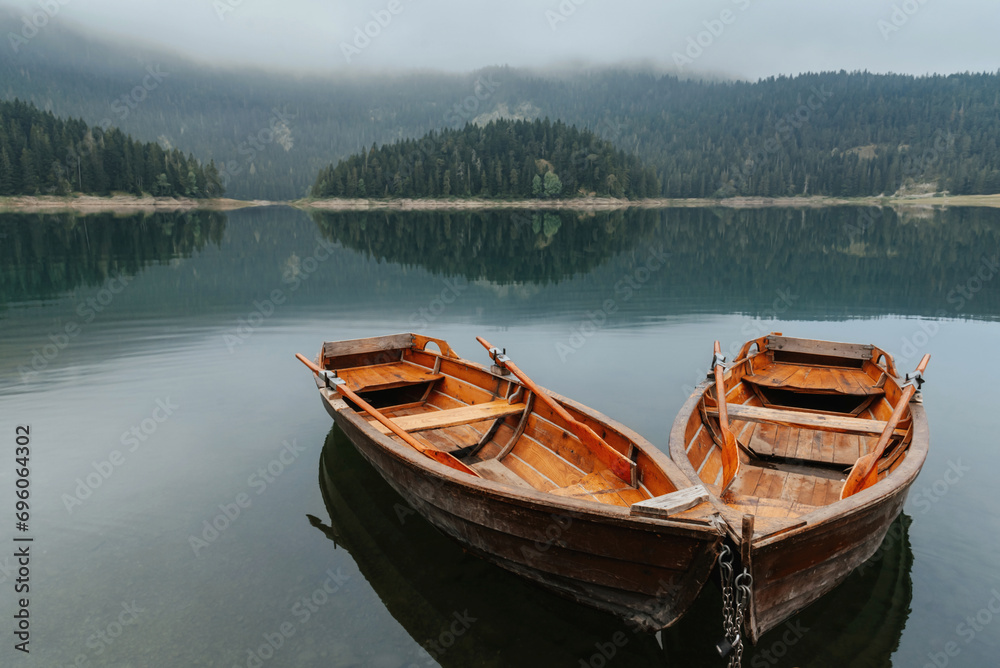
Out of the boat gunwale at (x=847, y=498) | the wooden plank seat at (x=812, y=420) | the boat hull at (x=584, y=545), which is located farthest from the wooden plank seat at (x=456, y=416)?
the wooden plank seat at (x=812, y=420)

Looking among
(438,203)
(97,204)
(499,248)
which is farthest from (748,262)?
(97,204)

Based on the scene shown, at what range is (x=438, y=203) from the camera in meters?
128

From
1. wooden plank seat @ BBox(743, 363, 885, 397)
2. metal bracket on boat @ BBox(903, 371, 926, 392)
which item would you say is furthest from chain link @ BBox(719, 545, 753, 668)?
wooden plank seat @ BBox(743, 363, 885, 397)

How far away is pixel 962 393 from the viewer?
1451cm

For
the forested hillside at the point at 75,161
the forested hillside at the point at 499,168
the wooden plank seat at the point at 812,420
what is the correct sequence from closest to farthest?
1. the wooden plank seat at the point at 812,420
2. the forested hillside at the point at 75,161
3. the forested hillside at the point at 499,168

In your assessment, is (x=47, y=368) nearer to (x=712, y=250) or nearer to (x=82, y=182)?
(x=712, y=250)

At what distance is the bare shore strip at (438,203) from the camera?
344ft

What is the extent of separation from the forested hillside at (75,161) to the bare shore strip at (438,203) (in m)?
2.39

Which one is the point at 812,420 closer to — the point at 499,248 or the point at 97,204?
the point at 499,248

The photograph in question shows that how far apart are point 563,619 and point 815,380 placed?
28.1ft

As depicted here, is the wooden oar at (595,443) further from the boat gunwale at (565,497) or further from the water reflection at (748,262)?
the water reflection at (748,262)

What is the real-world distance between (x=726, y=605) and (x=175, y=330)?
805 inches

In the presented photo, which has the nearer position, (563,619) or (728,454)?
(563,619)

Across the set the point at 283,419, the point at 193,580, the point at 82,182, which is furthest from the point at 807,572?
the point at 82,182
